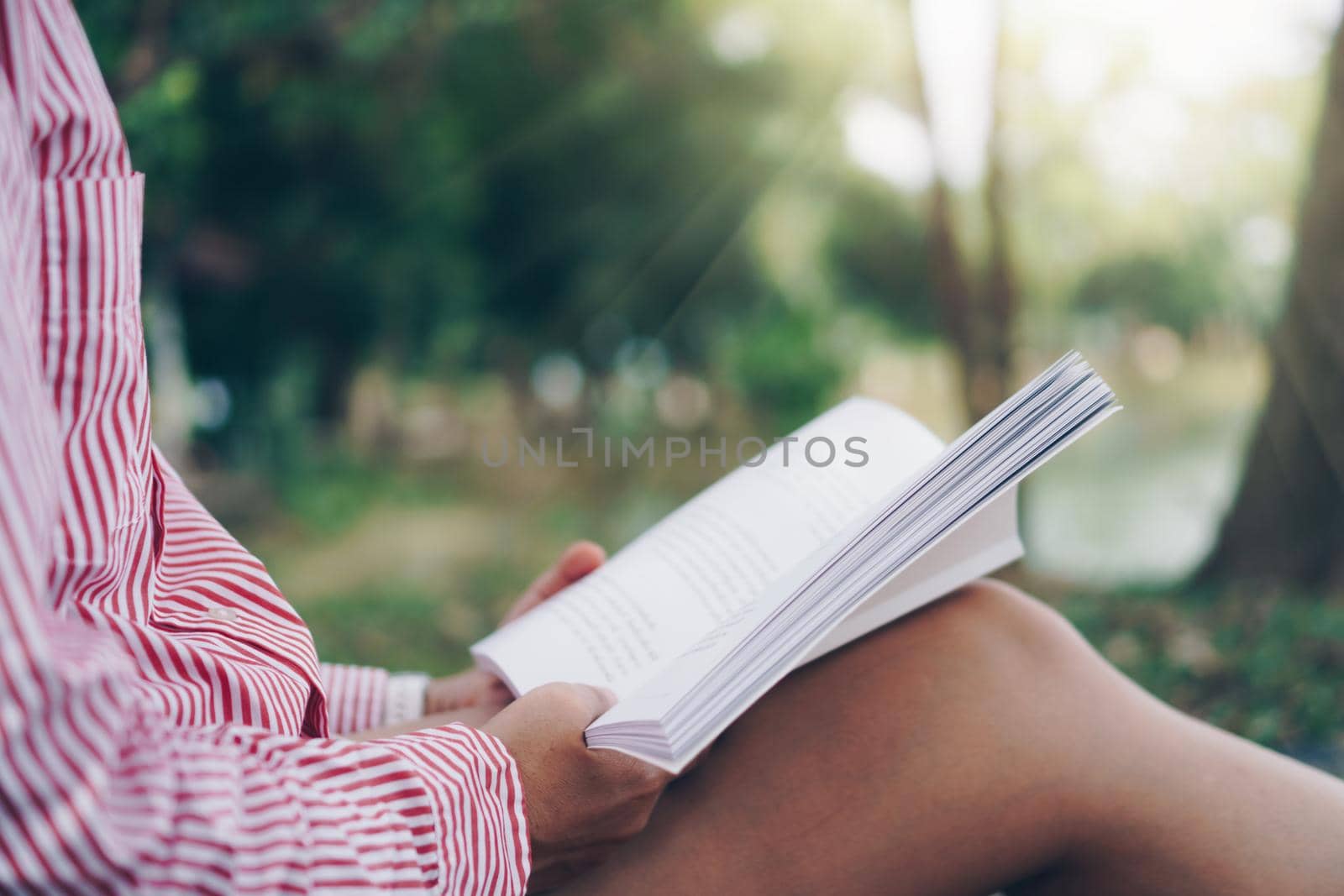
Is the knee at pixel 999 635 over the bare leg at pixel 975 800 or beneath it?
over

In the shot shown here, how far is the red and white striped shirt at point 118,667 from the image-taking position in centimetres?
40

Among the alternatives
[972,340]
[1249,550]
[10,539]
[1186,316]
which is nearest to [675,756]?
[10,539]

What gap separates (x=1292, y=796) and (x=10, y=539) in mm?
731

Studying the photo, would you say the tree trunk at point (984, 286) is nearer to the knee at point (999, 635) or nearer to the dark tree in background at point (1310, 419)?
the dark tree in background at point (1310, 419)

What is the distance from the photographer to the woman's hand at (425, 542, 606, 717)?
31.8 inches

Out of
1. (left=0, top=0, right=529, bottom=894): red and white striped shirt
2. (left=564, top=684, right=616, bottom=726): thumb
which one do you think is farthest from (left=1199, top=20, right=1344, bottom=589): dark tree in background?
(left=0, top=0, right=529, bottom=894): red and white striped shirt

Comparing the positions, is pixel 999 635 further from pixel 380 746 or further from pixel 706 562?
pixel 380 746

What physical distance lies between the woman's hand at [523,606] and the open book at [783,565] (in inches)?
2.1

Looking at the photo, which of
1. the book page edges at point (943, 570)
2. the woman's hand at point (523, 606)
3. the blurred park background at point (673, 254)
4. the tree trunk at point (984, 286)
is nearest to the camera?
the book page edges at point (943, 570)

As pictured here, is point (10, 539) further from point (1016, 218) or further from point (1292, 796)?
point (1016, 218)

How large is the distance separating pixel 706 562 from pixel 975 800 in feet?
0.80

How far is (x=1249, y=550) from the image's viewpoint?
2.31 metres
